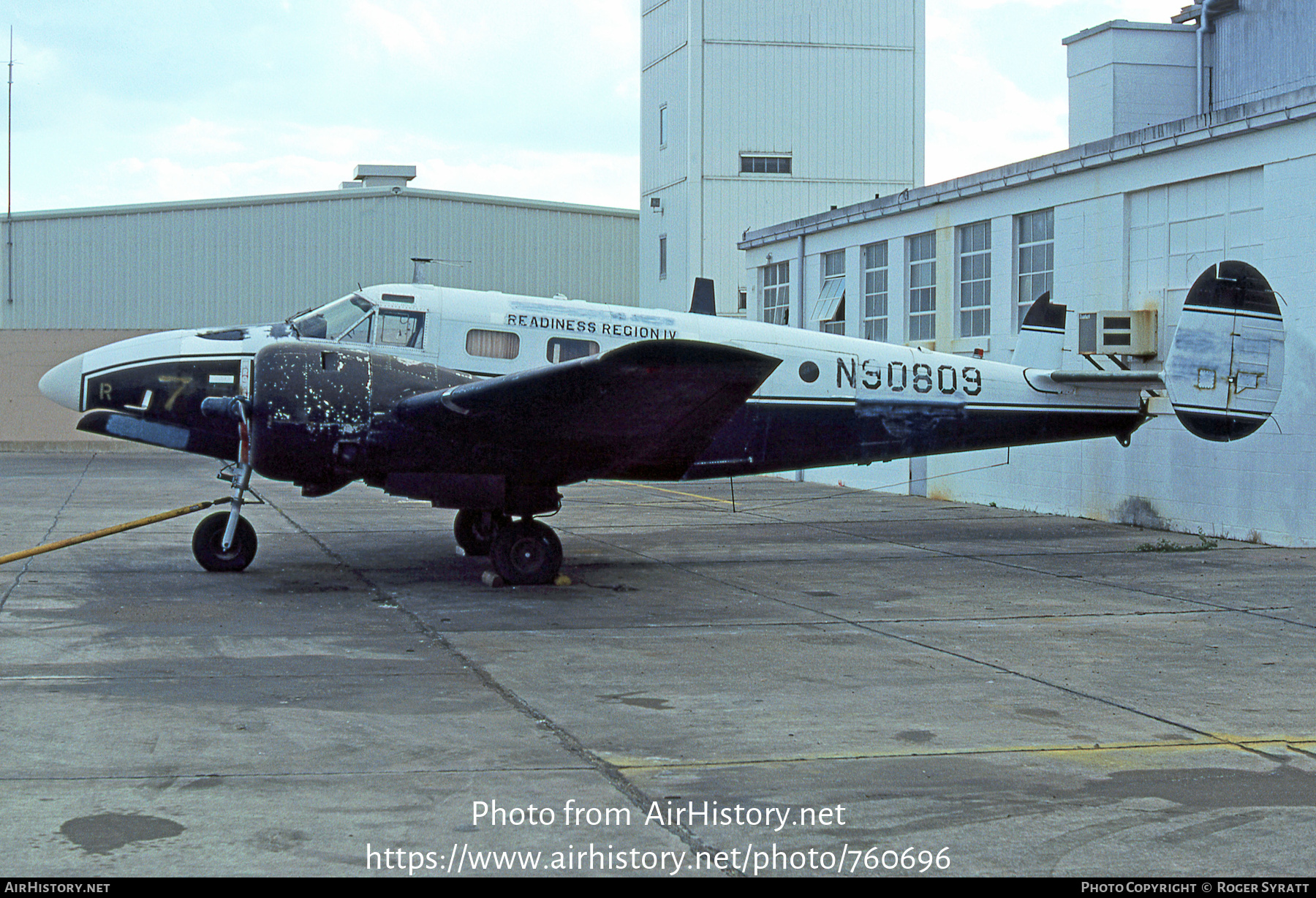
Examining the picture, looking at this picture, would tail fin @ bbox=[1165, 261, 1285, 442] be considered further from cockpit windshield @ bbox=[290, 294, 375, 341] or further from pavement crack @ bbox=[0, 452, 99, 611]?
pavement crack @ bbox=[0, 452, 99, 611]

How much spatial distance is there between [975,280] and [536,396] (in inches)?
520

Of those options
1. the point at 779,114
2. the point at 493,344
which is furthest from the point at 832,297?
the point at 493,344

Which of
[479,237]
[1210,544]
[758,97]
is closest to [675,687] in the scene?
[1210,544]

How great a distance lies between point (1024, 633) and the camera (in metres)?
10.1

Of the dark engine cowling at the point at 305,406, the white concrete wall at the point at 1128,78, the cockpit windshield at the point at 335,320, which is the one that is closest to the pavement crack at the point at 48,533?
the dark engine cowling at the point at 305,406

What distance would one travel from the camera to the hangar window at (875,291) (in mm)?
25688

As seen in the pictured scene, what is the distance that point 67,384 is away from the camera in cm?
1252

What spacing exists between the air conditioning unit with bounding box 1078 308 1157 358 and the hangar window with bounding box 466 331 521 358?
885 centimetres

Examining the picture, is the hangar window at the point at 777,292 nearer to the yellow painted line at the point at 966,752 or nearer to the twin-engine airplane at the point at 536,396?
the twin-engine airplane at the point at 536,396

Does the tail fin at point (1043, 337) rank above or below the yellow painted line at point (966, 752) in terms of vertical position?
above

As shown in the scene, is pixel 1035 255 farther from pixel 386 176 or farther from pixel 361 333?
pixel 386 176

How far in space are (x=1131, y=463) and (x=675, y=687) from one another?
12729 mm

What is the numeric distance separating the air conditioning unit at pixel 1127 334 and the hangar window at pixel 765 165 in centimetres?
1759

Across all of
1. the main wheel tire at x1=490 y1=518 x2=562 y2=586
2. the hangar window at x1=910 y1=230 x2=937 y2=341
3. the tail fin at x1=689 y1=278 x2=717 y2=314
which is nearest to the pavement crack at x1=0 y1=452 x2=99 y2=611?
the main wheel tire at x1=490 y1=518 x2=562 y2=586
